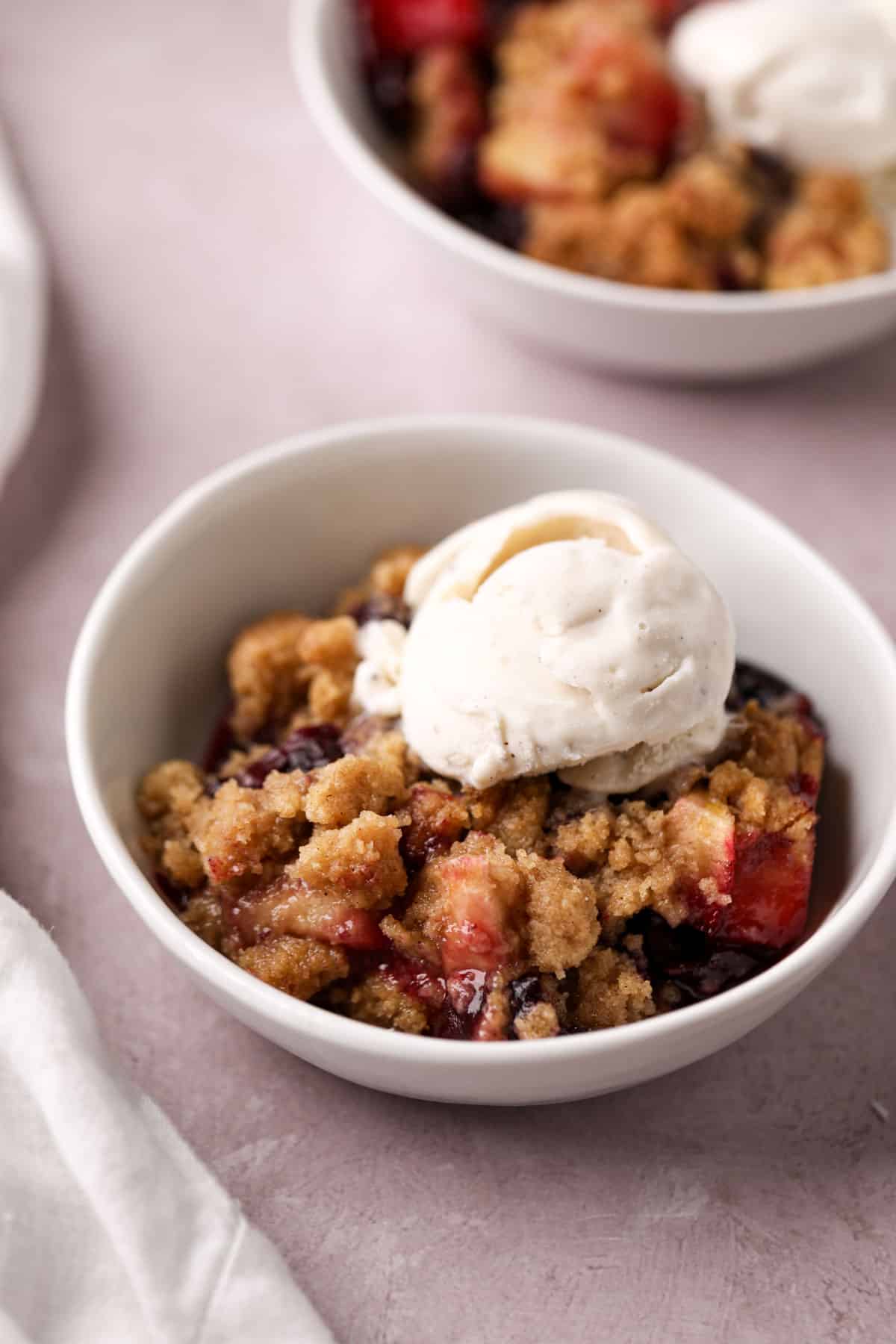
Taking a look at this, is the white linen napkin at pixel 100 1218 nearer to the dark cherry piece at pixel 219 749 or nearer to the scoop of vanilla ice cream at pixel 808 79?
the dark cherry piece at pixel 219 749

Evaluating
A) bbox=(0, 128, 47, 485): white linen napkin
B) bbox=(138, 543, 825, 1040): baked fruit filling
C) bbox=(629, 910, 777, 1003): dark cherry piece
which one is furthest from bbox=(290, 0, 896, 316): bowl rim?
bbox=(629, 910, 777, 1003): dark cherry piece

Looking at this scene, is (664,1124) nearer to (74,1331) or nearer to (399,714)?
(399,714)

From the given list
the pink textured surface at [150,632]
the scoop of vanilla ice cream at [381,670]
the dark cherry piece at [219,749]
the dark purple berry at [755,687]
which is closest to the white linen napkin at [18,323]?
the pink textured surface at [150,632]

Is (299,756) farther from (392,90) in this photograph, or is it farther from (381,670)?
(392,90)

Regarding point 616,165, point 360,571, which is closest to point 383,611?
point 360,571

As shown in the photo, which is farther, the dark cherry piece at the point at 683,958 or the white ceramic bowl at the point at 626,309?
the white ceramic bowl at the point at 626,309
